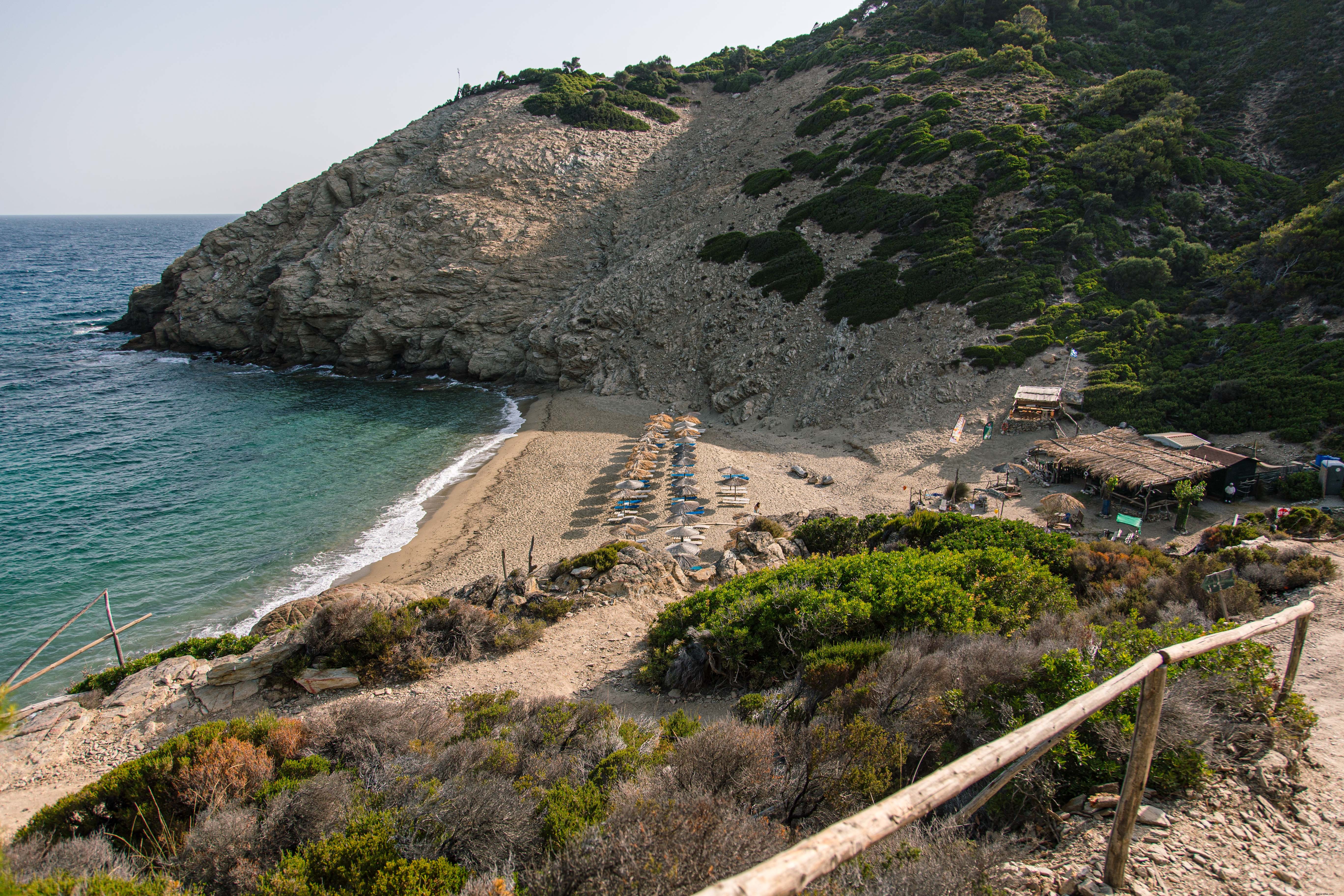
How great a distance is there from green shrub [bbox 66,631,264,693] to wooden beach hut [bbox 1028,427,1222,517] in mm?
21958

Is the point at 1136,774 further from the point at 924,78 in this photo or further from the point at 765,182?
the point at 924,78

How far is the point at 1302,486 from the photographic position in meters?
15.8

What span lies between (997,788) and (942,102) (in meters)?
45.6

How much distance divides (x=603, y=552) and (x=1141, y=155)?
3529cm

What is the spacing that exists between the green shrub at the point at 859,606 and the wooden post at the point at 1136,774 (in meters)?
4.26

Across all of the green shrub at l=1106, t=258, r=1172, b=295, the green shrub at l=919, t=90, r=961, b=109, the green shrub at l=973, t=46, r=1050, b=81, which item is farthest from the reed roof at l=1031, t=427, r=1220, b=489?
the green shrub at l=973, t=46, r=1050, b=81

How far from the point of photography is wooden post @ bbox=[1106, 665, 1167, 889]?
3285mm

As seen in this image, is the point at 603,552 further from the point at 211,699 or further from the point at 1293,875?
the point at 1293,875

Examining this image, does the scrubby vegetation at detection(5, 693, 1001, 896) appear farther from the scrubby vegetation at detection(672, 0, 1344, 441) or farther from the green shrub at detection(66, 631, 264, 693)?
the scrubby vegetation at detection(672, 0, 1344, 441)

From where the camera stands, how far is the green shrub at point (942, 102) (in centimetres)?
3812

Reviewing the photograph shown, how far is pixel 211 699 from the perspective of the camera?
31.7 ft

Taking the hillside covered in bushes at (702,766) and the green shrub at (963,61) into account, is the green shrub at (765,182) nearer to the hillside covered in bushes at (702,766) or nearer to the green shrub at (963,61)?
the green shrub at (963,61)

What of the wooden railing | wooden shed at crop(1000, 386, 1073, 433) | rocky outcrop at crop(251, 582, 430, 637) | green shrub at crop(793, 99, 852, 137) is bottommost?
rocky outcrop at crop(251, 582, 430, 637)

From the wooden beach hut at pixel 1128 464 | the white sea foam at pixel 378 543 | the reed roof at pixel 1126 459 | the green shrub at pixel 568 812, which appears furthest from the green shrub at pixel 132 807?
the reed roof at pixel 1126 459
